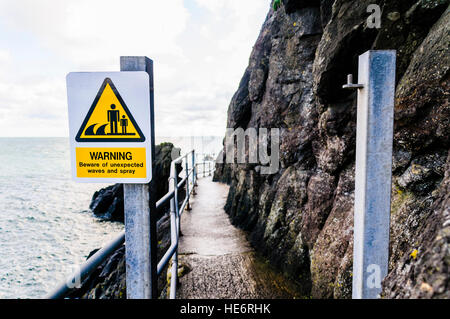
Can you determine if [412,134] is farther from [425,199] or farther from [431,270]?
[431,270]

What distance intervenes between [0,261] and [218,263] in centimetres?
2027

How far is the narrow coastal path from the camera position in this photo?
3055 mm

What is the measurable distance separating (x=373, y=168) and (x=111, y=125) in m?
1.41

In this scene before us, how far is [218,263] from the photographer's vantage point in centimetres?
363

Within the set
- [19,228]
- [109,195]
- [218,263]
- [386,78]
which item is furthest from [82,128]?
[19,228]

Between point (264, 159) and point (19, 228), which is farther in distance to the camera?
point (19, 228)

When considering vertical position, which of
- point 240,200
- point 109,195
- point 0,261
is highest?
point 240,200

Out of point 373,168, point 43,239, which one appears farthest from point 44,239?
point 373,168

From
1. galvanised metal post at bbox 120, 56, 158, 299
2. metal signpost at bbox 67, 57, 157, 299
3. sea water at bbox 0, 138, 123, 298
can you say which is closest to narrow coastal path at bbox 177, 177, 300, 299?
galvanised metal post at bbox 120, 56, 158, 299

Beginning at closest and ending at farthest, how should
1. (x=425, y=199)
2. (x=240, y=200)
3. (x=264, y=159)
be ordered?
(x=425, y=199)
(x=264, y=159)
(x=240, y=200)

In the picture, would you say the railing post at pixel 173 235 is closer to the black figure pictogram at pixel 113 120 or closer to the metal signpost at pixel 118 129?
the metal signpost at pixel 118 129

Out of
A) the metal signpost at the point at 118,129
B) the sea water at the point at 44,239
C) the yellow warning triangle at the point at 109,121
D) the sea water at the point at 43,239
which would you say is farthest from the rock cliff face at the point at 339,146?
the sea water at the point at 43,239

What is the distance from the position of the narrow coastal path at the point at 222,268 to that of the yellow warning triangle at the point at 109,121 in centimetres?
233

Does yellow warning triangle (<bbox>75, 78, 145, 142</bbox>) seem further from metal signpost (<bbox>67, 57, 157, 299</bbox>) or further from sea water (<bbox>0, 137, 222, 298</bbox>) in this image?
sea water (<bbox>0, 137, 222, 298</bbox>)
